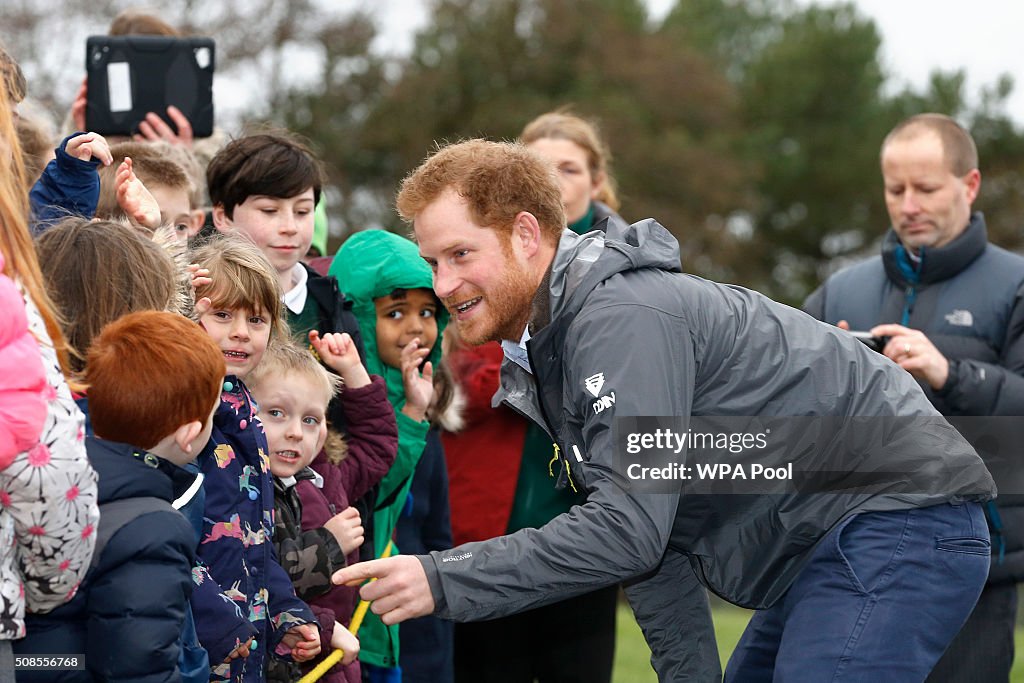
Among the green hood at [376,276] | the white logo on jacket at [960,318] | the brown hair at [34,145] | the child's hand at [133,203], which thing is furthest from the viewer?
A: the white logo on jacket at [960,318]

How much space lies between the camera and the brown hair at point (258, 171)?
4719 mm

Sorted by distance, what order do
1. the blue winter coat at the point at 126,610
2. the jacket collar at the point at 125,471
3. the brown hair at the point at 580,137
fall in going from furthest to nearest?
1. the brown hair at the point at 580,137
2. the jacket collar at the point at 125,471
3. the blue winter coat at the point at 126,610

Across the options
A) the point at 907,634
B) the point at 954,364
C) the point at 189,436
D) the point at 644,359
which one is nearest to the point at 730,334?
the point at 644,359

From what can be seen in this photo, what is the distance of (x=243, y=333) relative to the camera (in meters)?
4.02

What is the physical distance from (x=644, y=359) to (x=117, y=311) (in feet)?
4.33

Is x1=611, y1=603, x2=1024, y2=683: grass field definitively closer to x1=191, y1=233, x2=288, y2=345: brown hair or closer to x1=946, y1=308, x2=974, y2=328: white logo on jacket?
x1=946, y1=308, x2=974, y2=328: white logo on jacket

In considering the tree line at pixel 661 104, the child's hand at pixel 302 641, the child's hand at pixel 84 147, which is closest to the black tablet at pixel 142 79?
the child's hand at pixel 84 147

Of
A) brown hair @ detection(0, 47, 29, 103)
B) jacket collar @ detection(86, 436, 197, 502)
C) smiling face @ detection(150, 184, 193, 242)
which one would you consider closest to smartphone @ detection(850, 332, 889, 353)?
smiling face @ detection(150, 184, 193, 242)

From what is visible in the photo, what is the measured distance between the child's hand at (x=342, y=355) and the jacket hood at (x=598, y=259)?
3.71ft

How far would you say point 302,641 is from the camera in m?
3.79

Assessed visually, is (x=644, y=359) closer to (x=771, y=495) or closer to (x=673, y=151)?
(x=771, y=495)

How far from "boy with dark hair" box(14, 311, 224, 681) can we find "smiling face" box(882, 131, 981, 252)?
3.51 meters

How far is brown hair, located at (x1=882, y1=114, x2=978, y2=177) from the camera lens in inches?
223

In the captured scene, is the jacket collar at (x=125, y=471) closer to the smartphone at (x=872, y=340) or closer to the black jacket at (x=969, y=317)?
the smartphone at (x=872, y=340)
